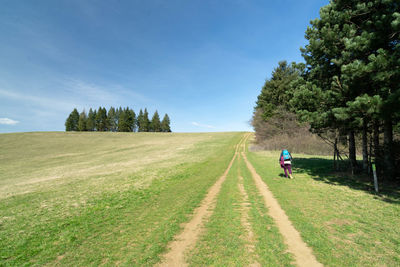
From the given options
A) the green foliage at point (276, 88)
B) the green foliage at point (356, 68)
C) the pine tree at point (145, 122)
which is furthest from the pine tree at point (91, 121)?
the green foliage at point (356, 68)

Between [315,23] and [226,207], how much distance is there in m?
13.8

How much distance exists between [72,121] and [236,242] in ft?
358

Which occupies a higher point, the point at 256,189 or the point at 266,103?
the point at 266,103

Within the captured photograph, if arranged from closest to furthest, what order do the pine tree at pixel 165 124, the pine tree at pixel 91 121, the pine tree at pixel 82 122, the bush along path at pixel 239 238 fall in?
the bush along path at pixel 239 238, the pine tree at pixel 82 122, the pine tree at pixel 91 121, the pine tree at pixel 165 124

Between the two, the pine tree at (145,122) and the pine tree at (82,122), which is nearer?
the pine tree at (82,122)

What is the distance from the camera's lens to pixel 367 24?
31.6 feet

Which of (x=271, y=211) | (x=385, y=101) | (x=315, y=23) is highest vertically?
(x=315, y=23)

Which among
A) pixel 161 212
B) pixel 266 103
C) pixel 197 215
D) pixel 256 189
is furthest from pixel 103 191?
pixel 266 103

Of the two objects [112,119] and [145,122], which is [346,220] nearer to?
[145,122]

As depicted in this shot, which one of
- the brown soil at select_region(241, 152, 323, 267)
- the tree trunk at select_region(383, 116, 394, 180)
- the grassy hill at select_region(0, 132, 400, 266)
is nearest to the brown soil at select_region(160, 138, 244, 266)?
the grassy hill at select_region(0, 132, 400, 266)

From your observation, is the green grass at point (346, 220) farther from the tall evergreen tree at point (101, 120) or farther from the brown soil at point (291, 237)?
the tall evergreen tree at point (101, 120)

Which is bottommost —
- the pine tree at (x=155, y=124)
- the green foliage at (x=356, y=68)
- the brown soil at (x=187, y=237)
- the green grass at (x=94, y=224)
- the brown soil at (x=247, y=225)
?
the green grass at (x=94, y=224)

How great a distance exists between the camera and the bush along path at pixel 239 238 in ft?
13.6

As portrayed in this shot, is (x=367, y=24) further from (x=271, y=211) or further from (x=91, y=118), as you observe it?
(x=91, y=118)
